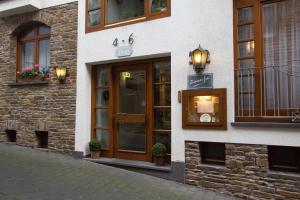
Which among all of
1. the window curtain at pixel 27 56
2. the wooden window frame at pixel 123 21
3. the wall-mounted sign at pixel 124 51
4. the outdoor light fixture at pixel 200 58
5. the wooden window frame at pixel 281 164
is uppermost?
the wooden window frame at pixel 123 21

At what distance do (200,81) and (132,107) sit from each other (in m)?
2.09

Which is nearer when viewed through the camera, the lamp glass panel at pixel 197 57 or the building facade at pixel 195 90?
the building facade at pixel 195 90

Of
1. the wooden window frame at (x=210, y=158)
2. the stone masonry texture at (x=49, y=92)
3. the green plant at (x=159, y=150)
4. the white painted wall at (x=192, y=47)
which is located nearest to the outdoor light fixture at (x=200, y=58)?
the white painted wall at (x=192, y=47)

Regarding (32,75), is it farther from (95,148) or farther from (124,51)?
(124,51)

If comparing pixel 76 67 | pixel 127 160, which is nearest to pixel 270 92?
pixel 127 160

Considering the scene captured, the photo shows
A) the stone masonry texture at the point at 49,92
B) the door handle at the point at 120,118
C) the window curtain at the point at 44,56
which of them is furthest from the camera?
the window curtain at the point at 44,56

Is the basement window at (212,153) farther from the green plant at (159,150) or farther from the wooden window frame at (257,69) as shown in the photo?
the green plant at (159,150)

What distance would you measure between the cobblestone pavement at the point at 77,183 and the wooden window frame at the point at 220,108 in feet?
3.93

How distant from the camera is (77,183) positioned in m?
6.14

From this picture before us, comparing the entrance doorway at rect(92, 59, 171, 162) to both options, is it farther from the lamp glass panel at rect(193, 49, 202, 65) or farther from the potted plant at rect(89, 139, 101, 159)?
the lamp glass panel at rect(193, 49, 202, 65)

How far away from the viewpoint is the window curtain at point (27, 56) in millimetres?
9820

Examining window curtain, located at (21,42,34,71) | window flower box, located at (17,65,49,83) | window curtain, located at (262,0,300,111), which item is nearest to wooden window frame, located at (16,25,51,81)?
window curtain, located at (21,42,34,71)

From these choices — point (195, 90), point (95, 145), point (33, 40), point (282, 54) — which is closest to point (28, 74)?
point (33, 40)

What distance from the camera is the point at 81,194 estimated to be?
5527mm
